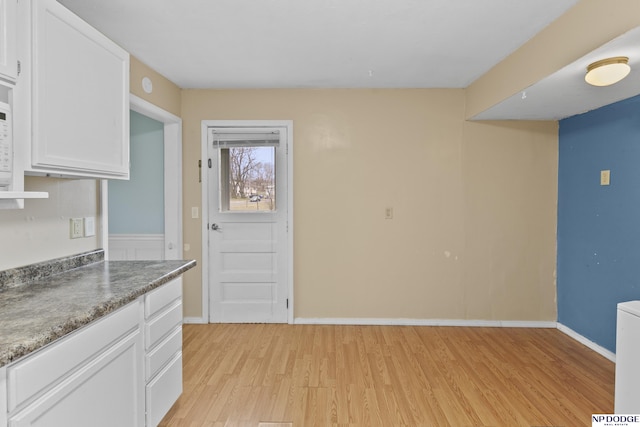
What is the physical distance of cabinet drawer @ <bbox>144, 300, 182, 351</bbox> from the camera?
5.89 ft

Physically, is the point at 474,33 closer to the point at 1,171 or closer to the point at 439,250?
the point at 439,250

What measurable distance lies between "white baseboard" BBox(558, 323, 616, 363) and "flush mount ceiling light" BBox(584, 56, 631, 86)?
2219 mm

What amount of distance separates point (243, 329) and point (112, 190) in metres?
2.06

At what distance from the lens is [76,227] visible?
2.11 m

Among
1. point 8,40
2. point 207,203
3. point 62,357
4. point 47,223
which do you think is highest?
point 8,40

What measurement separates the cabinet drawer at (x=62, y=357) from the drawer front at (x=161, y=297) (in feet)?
0.50

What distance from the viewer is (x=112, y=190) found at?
12.6 feet

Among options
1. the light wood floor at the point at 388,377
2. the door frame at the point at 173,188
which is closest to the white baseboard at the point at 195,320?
the light wood floor at the point at 388,377

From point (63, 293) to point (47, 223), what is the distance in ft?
1.95

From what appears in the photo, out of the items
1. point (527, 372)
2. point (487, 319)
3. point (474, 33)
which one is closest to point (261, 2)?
point (474, 33)

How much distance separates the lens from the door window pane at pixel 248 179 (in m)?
3.73

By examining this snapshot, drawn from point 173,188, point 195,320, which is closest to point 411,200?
point 173,188

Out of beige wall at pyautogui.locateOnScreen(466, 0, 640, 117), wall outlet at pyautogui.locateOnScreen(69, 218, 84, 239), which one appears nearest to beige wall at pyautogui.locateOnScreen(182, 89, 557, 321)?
beige wall at pyautogui.locateOnScreen(466, 0, 640, 117)

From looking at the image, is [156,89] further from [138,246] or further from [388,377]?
[388,377]
